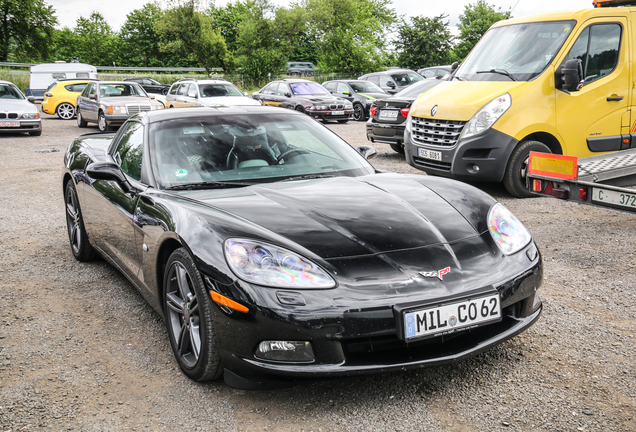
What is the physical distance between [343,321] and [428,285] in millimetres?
401

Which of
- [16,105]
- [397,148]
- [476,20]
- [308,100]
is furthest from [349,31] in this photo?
[397,148]

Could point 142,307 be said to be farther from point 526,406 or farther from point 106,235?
point 526,406

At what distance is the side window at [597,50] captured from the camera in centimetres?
707

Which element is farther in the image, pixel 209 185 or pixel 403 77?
pixel 403 77

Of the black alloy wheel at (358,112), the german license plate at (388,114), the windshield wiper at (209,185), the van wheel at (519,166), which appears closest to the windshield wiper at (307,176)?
the windshield wiper at (209,185)

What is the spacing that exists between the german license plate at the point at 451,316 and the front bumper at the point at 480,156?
15.7ft

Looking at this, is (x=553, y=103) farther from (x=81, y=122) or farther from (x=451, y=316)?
(x=81, y=122)

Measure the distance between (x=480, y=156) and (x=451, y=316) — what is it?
5.07 metres

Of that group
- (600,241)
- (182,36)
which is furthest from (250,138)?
(182,36)

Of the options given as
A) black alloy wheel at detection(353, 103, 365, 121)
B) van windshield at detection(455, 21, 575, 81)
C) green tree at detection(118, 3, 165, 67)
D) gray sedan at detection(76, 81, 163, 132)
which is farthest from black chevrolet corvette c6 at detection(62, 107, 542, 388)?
green tree at detection(118, 3, 165, 67)

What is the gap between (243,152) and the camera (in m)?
3.72

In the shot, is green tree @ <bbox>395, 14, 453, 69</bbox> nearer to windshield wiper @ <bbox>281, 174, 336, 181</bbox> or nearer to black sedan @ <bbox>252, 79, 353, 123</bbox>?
black sedan @ <bbox>252, 79, 353, 123</bbox>

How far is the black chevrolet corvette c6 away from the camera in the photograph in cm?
239

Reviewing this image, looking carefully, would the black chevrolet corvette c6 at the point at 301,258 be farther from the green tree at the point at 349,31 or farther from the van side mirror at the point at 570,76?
the green tree at the point at 349,31
